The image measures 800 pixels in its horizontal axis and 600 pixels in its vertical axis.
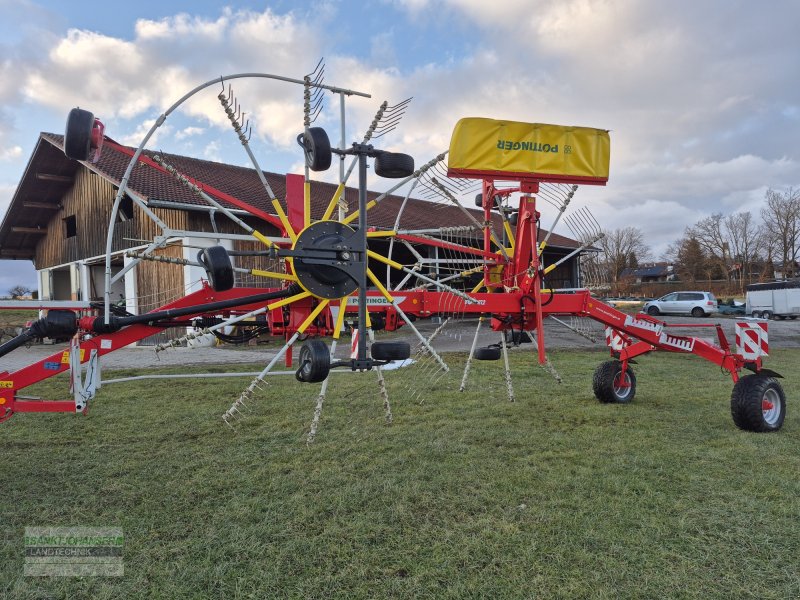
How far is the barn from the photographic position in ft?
51.5

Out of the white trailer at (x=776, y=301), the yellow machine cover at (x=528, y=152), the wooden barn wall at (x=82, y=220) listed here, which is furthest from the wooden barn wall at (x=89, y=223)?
the white trailer at (x=776, y=301)

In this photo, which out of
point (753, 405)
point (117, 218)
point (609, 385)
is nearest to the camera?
point (753, 405)

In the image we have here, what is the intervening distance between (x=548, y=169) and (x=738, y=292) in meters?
65.9

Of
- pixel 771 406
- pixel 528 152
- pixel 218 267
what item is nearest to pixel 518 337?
pixel 528 152

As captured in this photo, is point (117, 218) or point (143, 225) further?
point (117, 218)

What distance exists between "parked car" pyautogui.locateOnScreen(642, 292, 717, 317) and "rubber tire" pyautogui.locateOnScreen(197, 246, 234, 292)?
35772 millimetres

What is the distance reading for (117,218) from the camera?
1850 centimetres

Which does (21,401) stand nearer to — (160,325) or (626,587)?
(160,325)

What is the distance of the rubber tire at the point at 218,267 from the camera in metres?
3.19

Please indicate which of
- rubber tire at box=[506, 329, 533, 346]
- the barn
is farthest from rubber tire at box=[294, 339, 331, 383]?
the barn

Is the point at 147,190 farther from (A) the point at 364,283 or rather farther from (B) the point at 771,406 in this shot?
(B) the point at 771,406

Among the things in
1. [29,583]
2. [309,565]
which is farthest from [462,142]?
[29,583]

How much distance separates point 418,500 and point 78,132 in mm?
3370

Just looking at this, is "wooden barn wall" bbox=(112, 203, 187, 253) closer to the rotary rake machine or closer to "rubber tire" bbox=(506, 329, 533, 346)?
the rotary rake machine
